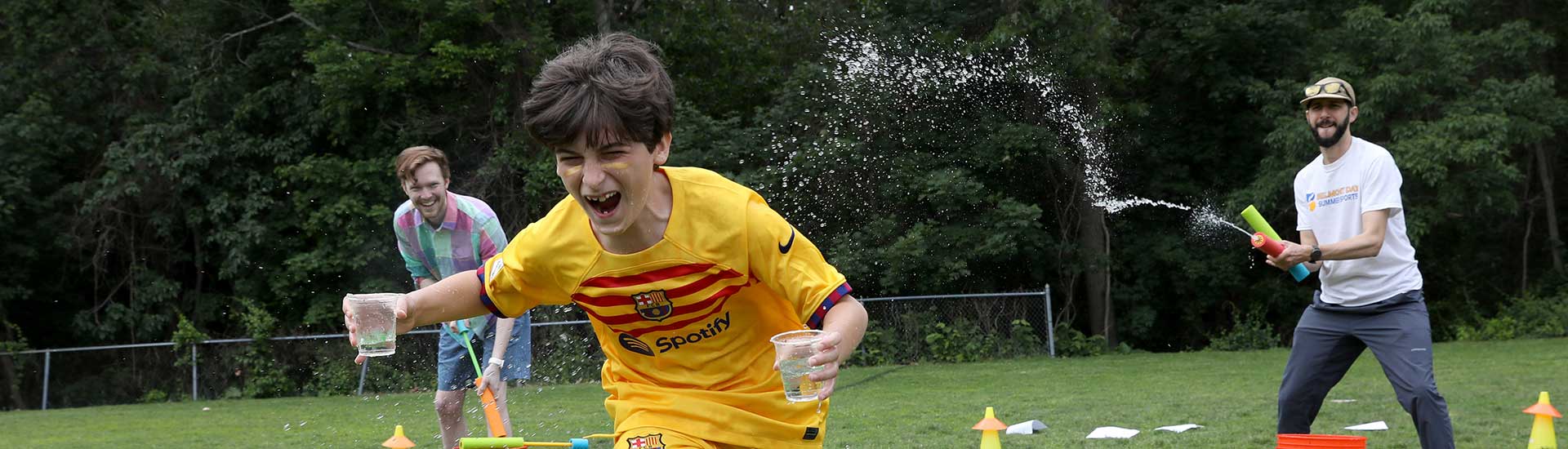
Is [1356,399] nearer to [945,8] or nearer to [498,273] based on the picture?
[498,273]

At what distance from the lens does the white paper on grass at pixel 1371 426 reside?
28.6ft

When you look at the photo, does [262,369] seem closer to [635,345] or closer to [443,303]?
[443,303]

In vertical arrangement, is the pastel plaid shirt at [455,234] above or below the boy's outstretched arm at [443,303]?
above

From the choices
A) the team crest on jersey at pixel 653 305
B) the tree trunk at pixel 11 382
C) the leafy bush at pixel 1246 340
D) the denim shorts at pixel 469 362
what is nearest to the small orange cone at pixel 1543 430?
the denim shorts at pixel 469 362

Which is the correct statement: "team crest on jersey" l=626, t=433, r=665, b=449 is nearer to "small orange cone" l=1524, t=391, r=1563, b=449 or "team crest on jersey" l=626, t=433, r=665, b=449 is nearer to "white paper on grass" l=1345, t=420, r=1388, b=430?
"small orange cone" l=1524, t=391, r=1563, b=449

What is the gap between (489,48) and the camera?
21.7 m

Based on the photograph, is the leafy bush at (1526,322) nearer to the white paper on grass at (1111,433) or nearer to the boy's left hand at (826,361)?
the white paper on grass at (1111,433)

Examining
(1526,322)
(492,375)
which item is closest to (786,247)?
(492,375)

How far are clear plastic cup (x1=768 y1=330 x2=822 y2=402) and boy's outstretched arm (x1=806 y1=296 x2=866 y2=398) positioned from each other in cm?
2

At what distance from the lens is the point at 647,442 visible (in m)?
3.74

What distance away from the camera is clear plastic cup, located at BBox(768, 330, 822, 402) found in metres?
3.13

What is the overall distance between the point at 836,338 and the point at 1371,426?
6803 mm

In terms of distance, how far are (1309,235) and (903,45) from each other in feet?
48.7

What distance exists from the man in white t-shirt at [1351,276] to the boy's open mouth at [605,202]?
316cm
